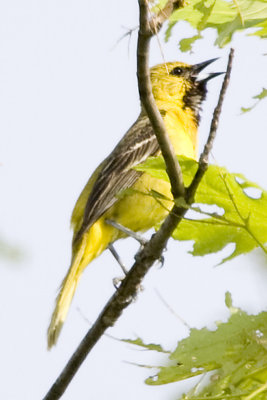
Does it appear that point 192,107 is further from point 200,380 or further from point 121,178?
point 200,380

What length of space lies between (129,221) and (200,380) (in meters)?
3.64

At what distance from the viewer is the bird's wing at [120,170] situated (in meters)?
5.92

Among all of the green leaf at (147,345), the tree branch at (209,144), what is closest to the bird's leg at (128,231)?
the tree branch at (209,144)

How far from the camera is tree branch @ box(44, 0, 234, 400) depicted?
2658 mm

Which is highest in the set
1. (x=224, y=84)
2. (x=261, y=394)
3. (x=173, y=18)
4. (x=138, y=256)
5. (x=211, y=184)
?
(x=173, y=18)

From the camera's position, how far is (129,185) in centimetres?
619

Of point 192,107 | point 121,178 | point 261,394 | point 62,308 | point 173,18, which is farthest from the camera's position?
point 192,107

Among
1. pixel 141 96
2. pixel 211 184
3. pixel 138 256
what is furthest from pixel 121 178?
pixel 211 184

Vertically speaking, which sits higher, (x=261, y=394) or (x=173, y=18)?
(x=173, y=18)

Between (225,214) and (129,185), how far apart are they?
3.82m

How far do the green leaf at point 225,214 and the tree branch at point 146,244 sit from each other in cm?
8

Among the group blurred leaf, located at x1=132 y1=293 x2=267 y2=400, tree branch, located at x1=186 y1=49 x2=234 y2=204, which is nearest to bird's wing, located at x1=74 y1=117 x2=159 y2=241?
tree branch, located at x1=186 y1=49 x2=234 y2=204

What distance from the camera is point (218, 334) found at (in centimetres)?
221

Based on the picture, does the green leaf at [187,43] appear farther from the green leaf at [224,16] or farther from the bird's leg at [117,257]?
the bird's leg at [117,257]
